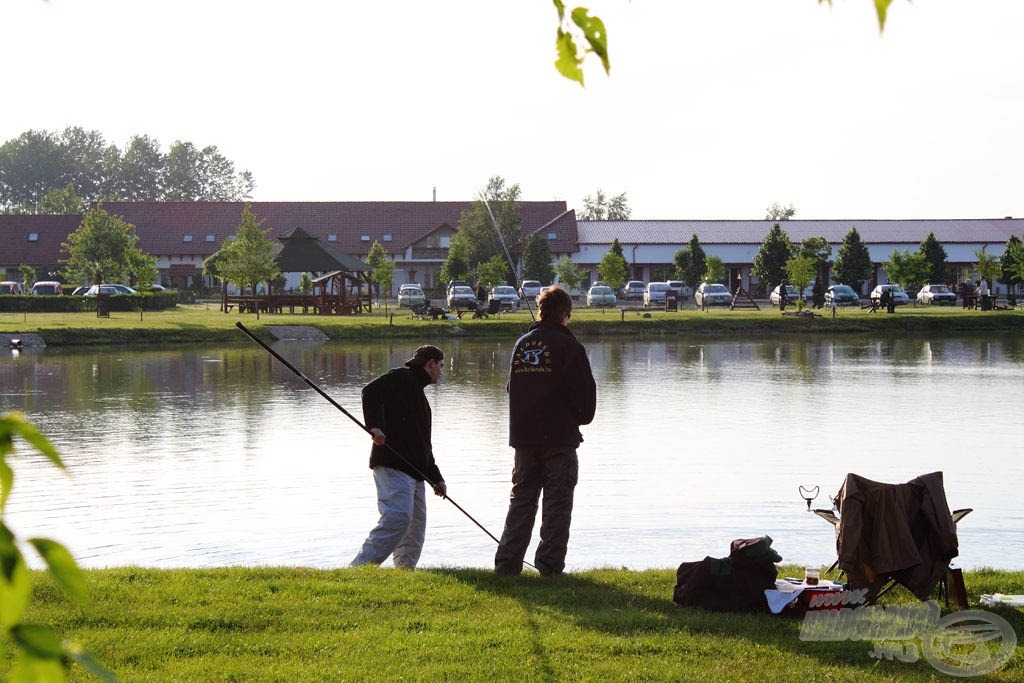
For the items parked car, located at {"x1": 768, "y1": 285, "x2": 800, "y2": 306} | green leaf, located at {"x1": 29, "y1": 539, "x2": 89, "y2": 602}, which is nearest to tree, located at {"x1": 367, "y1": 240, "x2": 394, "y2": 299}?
parked car, located at {"x1": 768, "y1": 285, "x2": 800, "y2": 306}

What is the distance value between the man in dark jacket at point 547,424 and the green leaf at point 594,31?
5.54 meters

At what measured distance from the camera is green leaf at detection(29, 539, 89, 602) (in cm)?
140

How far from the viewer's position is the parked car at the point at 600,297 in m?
65.9

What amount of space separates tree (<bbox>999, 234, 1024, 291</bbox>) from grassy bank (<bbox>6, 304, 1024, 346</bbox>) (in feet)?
50.9

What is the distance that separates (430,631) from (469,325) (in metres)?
41.3

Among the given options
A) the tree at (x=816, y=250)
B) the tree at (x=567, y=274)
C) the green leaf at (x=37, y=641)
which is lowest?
the green leaf at (x=37, y=641)

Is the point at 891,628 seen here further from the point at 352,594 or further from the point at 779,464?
the point at 779,464

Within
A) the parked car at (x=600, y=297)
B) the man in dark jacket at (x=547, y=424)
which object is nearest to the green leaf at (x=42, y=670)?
the man in dark jacket at (x=547, y=424)

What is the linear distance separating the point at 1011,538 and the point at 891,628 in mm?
5391

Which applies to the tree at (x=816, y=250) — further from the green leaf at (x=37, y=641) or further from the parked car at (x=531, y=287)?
the green leaf at (x=37, y=641)

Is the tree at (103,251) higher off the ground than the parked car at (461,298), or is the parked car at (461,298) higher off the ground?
the tree at (103,251)

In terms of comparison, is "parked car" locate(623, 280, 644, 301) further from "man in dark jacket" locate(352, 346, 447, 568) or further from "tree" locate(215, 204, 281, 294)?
"man in dark jacket" locate(352, 346, 447, 568)

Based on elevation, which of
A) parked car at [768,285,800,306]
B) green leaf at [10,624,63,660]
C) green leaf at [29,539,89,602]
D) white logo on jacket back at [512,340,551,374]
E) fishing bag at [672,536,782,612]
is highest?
green leaf at [29,539,89,602]

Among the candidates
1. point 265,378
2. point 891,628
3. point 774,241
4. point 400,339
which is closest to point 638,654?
point 891,628
